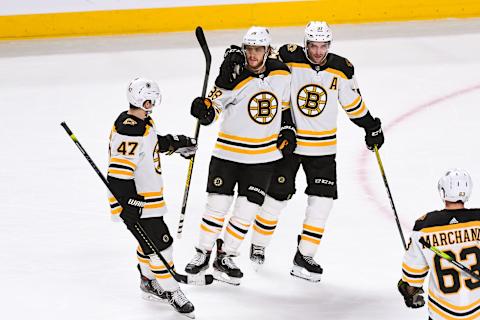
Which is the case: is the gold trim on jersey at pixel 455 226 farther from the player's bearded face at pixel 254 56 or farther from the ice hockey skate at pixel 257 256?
the ice hockey skate at pixel 257 256

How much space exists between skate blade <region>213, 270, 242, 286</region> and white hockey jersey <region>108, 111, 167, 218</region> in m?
0.53

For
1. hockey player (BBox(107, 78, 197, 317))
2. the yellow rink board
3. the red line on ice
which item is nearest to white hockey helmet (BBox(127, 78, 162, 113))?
hockey player (BBox(107, 78, 197, 317))

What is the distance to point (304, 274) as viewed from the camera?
4621 mm

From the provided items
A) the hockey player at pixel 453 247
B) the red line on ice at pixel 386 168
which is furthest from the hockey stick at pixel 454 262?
the red line on ice at pixel 386 168

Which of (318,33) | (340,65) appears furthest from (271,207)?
(318,33)

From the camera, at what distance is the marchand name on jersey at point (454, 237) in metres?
3.40

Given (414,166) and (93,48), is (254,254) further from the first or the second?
(93,48)

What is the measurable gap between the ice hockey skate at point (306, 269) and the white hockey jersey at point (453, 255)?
1.15m

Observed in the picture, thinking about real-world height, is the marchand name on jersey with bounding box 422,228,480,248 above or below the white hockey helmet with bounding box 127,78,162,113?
below

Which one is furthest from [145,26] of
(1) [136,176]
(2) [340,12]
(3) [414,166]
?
(1) [136,176]

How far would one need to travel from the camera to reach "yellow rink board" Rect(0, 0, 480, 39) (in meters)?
8.60

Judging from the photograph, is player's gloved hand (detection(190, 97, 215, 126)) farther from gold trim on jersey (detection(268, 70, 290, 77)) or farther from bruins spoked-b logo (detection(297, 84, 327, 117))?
bruins spoked-b logo (detection(297, 84, 327, 117))

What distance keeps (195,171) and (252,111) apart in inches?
64.4

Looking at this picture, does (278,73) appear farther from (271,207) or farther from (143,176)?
(143,176)
